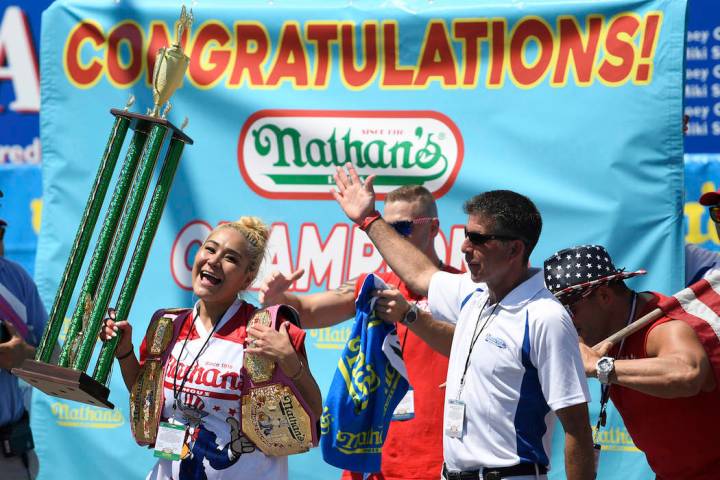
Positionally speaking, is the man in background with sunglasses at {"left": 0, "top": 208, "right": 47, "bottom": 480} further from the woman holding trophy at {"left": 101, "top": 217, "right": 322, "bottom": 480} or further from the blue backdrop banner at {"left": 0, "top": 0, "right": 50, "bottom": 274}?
the blue backdrop banner at {"left": 0, "top": 0, "right": 50, "bottom": 274}

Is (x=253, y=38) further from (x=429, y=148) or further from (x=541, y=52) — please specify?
(x=541, y=52)

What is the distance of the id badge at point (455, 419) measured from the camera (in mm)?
3279

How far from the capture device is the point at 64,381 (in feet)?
11.6

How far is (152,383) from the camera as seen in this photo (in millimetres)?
3760

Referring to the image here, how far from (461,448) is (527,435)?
8.9 inches

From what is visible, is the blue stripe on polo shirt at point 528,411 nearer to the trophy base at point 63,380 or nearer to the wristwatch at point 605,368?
the wristwatch at point 605,368

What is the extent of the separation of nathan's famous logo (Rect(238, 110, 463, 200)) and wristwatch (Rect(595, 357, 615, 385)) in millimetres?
2097

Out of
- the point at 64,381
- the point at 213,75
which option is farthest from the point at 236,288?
the point at 213,75

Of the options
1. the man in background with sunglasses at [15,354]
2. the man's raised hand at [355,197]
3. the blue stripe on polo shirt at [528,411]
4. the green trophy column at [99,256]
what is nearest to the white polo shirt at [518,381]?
the blue stripe on polo shirt at [528,411]

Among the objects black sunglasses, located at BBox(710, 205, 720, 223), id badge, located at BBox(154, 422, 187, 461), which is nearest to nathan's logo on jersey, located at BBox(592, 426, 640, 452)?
black sunglasses, located at BBox(710, 205, 720, 223)

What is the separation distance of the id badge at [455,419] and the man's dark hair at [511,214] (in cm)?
54

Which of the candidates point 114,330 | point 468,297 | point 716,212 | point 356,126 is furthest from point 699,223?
point 114,330

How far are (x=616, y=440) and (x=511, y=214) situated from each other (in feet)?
7.33

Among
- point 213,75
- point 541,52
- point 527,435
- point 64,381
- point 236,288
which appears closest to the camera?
point 527,435
